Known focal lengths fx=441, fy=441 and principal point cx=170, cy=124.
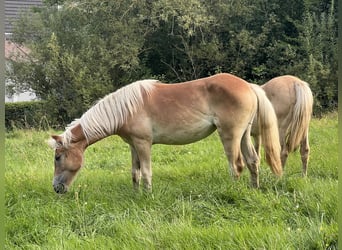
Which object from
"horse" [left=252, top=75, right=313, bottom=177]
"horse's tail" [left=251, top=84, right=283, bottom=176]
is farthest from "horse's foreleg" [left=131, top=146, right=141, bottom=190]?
"horse" [left=252, top=75, right=313, bottom=177]

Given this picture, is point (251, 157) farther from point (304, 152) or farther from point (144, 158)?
point (144, 158)

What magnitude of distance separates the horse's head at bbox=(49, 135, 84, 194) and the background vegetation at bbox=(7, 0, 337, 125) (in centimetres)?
999

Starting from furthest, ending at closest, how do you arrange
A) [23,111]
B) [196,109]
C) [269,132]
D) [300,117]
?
[23,111]
[300,117]
[269,132]
[196,109]

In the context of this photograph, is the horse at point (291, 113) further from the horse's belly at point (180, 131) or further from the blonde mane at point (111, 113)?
the blonde mane at point (111, 113)

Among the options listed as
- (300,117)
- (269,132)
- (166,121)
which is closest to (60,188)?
(166,121)

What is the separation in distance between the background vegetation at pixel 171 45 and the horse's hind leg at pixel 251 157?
9260 mm

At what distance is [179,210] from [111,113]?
1.40 m

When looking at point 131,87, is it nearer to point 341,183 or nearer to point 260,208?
point 260,208

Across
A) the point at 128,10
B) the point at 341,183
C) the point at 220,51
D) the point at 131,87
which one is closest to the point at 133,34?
the point at 128,10

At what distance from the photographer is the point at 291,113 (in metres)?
5.64

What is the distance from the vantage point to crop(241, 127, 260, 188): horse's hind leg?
15.6 ft

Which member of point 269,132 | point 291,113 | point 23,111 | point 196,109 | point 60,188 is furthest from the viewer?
point 23,111

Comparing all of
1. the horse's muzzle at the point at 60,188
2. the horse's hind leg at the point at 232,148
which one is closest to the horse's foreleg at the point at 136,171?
the horse's muzzle at the point at 60,188

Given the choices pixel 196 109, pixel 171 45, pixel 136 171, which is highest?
pixel 196 109
